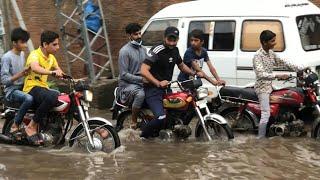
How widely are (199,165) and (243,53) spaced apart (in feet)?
11.6

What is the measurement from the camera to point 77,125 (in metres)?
7.71

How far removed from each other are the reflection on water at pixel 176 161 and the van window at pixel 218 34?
2286 mm

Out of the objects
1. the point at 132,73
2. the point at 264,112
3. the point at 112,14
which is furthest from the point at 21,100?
the point at 112,14

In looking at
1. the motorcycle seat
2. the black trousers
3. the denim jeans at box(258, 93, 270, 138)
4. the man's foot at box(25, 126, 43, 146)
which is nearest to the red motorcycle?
the motorcycle seat

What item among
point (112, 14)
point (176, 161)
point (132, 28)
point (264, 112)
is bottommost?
point (176, 161)

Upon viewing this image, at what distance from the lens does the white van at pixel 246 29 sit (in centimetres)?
936

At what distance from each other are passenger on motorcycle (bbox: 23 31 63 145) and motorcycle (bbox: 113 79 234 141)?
1611 mm

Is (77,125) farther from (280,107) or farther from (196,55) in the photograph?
(280,107)

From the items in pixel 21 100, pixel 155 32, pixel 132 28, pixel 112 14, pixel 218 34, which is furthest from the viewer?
pixel 112 14

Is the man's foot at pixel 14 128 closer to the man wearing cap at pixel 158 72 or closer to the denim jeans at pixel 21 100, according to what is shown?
the denim jeans at pixel 21 100

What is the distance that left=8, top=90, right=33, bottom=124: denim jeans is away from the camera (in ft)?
25.4

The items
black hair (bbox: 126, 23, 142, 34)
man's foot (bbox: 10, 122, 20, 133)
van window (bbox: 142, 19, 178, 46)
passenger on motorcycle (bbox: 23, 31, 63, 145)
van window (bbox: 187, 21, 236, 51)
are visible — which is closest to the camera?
passenger on motorcycle (bbox: 23, 31, 63, 145)

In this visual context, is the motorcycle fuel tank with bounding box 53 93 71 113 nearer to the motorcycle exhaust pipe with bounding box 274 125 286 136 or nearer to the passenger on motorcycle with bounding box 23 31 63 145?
the passenger on motorcycle with bounding box 23 31 63 145

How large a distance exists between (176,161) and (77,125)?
4.93 feet
